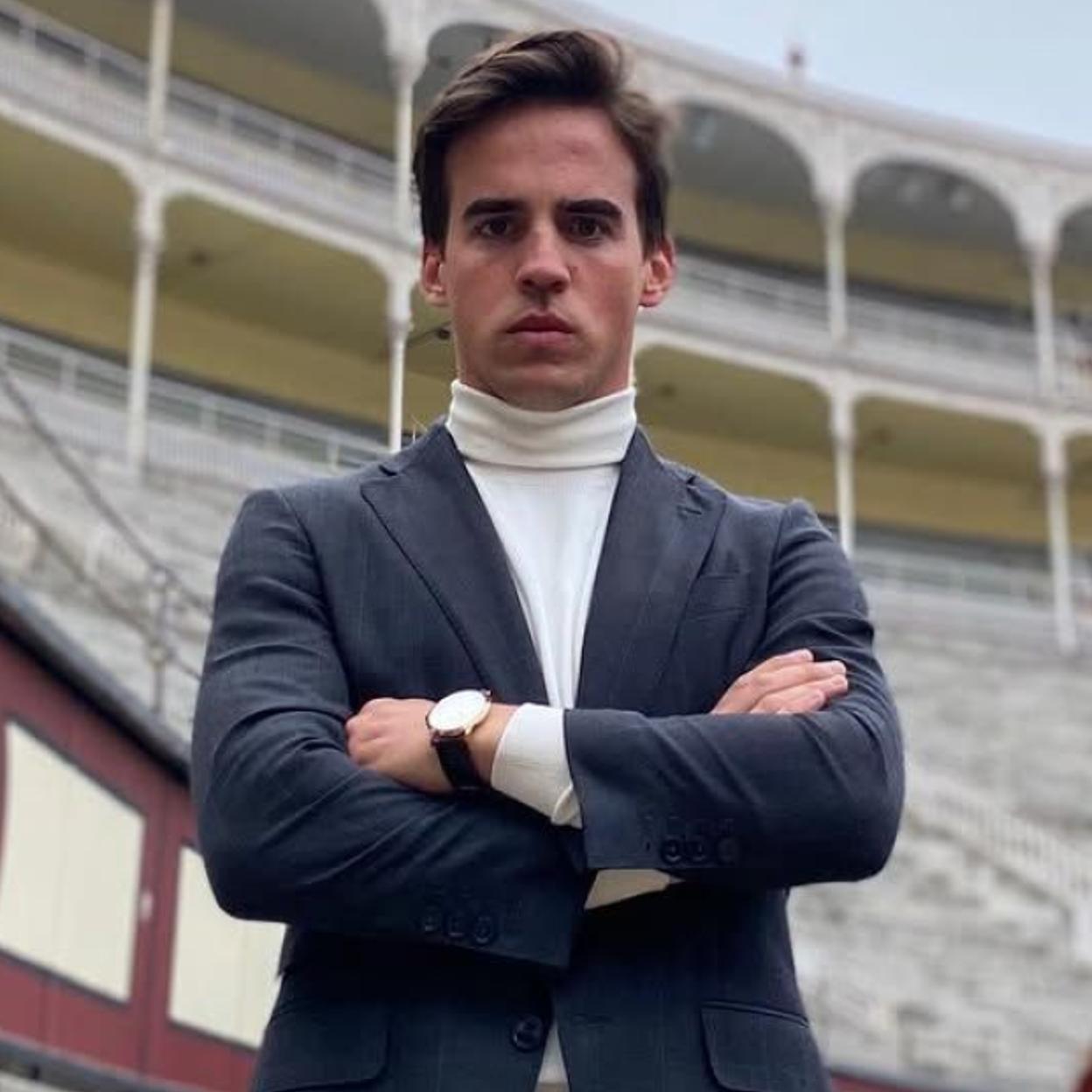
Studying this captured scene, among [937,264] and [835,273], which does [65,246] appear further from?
[937,264]

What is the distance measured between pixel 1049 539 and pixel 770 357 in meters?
5.62

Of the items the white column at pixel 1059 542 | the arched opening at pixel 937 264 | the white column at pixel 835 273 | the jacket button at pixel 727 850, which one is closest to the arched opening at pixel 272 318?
the white column at pixel 835 273

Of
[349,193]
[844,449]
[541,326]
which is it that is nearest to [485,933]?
[541,326]

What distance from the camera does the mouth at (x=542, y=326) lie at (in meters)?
2.51

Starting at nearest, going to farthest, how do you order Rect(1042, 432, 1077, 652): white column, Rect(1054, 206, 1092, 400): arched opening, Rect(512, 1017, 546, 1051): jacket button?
Rect(512, 1017, 546, 1051): jacket button → Rect(1042, 432, 1077, 652): white column → Rect(1054, 206, 1092, 400): arched opening

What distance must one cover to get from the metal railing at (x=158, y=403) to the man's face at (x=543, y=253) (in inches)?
778

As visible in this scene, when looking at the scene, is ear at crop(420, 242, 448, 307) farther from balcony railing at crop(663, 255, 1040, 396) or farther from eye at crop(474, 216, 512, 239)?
balcony railing at crop(663, 255, 1040, 396)

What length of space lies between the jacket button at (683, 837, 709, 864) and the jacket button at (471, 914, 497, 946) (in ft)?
0.66

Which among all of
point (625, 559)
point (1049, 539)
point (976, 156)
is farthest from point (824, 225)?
point (625, 559)

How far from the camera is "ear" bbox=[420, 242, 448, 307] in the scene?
2664 mm

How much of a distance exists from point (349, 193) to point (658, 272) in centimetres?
2543

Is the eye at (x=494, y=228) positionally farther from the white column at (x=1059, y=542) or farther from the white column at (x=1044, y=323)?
the white column at (x=1044, y=323)

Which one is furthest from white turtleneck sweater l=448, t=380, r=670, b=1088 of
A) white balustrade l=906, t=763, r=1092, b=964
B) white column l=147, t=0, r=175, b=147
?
white column l=147, t=0, r=175, b=147

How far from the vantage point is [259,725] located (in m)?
2.42
